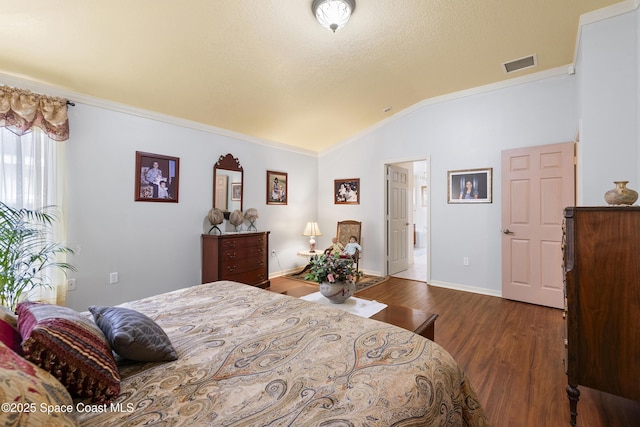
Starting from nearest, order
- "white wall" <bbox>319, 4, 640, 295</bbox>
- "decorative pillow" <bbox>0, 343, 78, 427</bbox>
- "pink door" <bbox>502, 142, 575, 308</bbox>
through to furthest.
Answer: "decorative pillow" <bbox>0, 343, 78, 427</bbox> → "white wall" <bbox>319, 4, 640, 295</bbox> → "pink door" <bbox>502, 142, 575, 308</bbox>

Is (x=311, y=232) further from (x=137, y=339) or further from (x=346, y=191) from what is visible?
(x=137, y=339)

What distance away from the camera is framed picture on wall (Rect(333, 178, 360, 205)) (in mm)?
5344

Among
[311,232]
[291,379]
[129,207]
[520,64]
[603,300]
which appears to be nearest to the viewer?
[291,379]

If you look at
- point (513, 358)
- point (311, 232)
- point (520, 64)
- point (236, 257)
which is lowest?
point (513, 358)

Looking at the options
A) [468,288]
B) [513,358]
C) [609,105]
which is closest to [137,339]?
[513,358]

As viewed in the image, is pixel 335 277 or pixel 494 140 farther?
pixel 494 140

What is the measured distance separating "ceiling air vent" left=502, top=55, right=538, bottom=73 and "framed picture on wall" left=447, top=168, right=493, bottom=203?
50.1 inches

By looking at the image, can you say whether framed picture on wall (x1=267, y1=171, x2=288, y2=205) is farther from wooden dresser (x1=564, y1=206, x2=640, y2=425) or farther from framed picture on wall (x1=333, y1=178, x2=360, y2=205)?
wooden dresser (x1=564, y1=206, x2=640, y2=425)

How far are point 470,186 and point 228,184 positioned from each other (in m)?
3.61

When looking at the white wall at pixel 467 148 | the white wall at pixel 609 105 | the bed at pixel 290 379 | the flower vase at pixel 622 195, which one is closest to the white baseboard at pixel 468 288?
the white wall at pixel 467 148

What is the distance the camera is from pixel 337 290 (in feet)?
6.79

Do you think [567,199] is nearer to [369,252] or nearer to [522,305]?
[522,305]

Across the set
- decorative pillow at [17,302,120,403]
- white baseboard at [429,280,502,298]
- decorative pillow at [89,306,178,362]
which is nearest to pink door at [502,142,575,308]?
white baseboard at [429,280,502,298]

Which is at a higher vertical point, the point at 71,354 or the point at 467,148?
the point at 467,148
